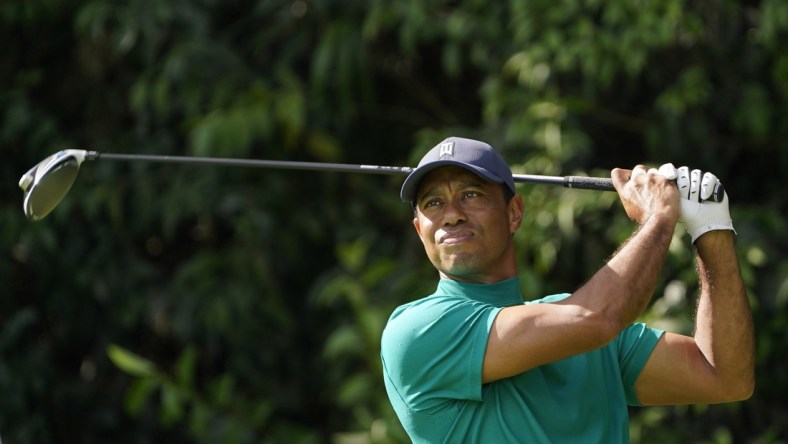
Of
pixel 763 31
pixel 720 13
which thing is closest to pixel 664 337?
pixel 763 31

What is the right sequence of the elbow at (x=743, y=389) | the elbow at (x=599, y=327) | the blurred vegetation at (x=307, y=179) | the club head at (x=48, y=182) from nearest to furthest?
1. the elbow at (x=599, y=327)
2. the elbow at (x=743, y=389)
3. the club head at (x=48, y=182)
4. the blurred vegetation at (x=307, y=179)

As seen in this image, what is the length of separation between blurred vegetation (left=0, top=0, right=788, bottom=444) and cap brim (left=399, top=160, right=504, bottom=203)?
2.40 meters

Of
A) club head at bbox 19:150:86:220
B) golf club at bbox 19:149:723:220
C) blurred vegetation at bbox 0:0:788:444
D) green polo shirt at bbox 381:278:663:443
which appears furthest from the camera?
blurred vegetation at bbox 0:0:788:444

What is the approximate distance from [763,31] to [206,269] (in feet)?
9.96

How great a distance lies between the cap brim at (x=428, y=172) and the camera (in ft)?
9.87

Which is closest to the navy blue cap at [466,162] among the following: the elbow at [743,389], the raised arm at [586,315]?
the raised arm at [586,315]

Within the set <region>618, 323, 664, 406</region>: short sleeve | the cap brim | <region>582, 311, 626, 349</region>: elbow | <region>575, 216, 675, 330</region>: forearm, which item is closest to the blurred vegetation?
<region>618, 323, 664, 406</region>: short sleeve

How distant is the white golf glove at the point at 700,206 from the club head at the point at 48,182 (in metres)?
1.65

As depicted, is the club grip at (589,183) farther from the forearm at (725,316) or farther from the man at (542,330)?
the forearm at (725,316)

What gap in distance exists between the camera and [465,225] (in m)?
3.03

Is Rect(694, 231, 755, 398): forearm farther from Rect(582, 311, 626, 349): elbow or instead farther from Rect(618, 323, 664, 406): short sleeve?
Rect(582, 311, 626, 349): elbow

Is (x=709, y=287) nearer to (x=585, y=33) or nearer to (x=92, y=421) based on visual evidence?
(x=585, y=33)

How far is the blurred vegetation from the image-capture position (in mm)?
5957

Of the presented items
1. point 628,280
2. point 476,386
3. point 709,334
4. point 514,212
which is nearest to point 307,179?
point 514,212
